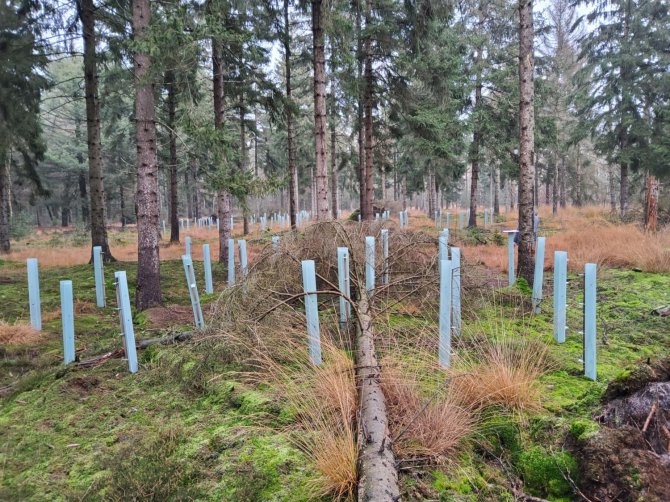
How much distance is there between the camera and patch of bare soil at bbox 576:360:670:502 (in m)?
1.96

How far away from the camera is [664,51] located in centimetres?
1728

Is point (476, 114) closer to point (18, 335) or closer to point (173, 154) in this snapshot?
point (173, 154)

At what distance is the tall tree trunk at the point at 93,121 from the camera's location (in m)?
10.2

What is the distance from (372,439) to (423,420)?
44 cm

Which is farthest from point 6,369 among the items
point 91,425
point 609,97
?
point 609,97

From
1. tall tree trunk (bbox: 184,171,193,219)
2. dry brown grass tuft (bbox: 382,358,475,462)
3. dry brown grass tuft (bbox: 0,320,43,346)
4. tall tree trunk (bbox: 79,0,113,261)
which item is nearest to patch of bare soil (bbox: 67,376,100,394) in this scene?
dry brown grass tuft (bbox: 0,320,43,346)

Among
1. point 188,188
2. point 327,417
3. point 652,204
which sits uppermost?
point 188,188

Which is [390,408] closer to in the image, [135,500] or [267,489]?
[267,489]

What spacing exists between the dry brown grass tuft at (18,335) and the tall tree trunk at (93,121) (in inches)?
212

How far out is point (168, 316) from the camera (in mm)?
6414

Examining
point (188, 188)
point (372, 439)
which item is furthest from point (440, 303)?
point (188, 188)

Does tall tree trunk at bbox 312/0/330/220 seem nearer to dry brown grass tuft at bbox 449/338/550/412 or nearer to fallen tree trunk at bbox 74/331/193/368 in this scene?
fallen tree trunk at bbox 74/331/193/368

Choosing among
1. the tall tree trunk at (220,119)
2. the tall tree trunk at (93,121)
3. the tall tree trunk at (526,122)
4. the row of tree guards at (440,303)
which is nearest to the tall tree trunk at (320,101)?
the tall tree trunk at (220,119)

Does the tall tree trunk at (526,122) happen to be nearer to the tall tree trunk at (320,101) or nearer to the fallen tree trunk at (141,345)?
the tall tree trunk at (320,101)
